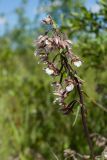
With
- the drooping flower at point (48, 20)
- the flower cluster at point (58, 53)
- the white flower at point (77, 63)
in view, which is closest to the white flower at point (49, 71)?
the flower cluster at point (58, 53)

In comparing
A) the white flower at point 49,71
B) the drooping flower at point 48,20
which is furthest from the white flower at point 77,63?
the drooping flower at point 48,20

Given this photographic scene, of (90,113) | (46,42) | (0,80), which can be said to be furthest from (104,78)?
(0,80)

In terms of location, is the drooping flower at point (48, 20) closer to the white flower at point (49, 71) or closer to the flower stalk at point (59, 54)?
the flower stalk at point (59, 54)

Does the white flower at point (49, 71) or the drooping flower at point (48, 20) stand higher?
the drooping flower at point (48, 20)

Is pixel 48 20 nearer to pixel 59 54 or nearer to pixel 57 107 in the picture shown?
pixel 59 54

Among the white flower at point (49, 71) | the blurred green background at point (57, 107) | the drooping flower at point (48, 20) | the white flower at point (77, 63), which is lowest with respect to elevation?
the white flower at point (49, 71)

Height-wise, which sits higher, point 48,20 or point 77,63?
point 48,20

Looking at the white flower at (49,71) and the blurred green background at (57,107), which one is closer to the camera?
the white flower at (49,71)

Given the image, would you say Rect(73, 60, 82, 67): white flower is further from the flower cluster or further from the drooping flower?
the drooping flower

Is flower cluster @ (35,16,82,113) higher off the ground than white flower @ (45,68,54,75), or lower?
higher

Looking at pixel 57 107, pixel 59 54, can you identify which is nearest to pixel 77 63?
pixel 59 54

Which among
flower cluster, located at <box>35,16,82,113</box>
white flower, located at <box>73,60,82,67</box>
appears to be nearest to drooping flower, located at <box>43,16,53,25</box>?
flower cluster, located at <box>35,16,82,113</box>
